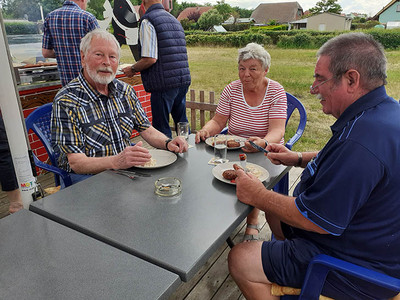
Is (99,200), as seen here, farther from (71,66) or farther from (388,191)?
(71,66)

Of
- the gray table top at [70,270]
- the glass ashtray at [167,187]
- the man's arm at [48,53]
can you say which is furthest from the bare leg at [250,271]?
the man's arm at [48,53]

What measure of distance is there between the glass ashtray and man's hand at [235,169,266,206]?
26cm

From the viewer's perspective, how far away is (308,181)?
1.25m

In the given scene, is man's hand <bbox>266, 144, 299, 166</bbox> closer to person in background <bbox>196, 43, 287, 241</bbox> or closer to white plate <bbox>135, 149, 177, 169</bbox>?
person in background <bbox>196, 43, 287, 241</bbox>

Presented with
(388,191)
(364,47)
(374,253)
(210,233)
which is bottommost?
(374,253)

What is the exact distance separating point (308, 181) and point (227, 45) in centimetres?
461

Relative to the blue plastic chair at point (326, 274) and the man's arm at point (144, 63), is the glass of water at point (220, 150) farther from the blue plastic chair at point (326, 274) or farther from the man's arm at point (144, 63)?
the man's arm at point (144, 63)

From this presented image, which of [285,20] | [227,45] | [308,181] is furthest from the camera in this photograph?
[227,45]

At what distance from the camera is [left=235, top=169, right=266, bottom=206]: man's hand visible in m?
1.25

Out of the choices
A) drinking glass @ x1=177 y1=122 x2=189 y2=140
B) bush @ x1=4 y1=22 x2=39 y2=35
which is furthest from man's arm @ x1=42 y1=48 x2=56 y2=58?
drinking glass @ x1=177 y1=122 x2=189 y2=140

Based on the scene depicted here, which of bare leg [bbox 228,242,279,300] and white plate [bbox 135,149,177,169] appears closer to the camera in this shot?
bare leg [bbox 228,242,279,300]

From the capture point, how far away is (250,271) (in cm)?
131

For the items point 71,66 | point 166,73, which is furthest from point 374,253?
point 71,66

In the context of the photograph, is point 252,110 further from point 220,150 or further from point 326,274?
point 326,274
